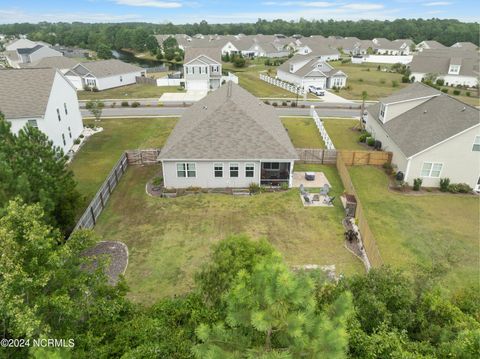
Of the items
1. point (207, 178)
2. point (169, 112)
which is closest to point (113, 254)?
point (207, 178)

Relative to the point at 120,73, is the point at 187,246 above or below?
below

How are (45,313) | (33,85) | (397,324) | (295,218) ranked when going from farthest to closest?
(33,85) → (295,218) → (397,324) → (45,313)

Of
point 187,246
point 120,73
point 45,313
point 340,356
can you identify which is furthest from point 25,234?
point 120,73

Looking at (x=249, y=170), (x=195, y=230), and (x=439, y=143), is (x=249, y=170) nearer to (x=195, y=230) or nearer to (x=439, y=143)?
(x=195, y=230)

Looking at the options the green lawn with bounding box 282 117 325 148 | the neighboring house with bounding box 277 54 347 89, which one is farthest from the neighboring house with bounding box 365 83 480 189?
the neighboring house with bounding box 277 54 347 89

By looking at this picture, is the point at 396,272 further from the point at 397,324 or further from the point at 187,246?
the point at 187,246

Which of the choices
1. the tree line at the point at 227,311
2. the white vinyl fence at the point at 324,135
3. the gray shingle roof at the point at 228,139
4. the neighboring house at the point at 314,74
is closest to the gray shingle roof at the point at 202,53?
the neighboring house at the point at 314,74

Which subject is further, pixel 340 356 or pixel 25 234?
pixel 25 234

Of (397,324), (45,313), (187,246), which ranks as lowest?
(187,246)
